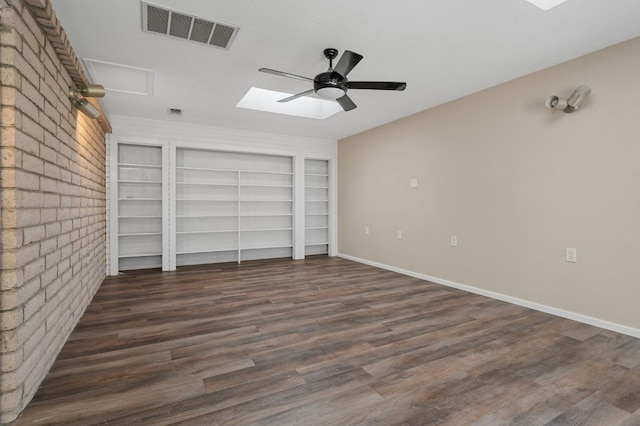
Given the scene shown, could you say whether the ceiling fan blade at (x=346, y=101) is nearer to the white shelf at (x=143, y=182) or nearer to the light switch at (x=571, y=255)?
the light switch at (x=571, y=255)

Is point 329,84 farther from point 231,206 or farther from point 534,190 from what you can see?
point 231,206

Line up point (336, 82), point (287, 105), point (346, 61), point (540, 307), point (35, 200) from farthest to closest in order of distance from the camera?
point (287, 105), point (540, 307), point (336, 82), point (346, 61), point (35, 200)

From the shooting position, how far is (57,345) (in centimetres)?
224

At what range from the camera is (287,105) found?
16.1 ft

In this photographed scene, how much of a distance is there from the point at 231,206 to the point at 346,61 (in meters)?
4.05

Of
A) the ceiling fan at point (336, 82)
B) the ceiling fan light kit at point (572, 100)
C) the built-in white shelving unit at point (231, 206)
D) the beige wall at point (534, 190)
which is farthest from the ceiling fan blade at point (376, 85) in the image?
the built-in white shelving unit at point (231, 206)

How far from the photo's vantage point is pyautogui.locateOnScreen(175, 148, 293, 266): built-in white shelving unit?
224 inches

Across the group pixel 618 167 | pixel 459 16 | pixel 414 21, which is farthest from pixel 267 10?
pixel 618 167

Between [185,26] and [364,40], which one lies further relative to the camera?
[364,40]

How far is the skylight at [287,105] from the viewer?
4672mm

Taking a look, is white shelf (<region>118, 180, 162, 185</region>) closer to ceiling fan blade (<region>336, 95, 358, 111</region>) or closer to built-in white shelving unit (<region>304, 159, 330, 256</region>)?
built-in white shelving unit (<region>304, 159, 330, 256</region>)

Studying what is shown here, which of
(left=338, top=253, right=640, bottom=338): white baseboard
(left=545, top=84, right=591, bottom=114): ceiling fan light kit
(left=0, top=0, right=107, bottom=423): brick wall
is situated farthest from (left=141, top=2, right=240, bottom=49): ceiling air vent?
(left=338, top=253, right=640, bottom=338): white baseboard

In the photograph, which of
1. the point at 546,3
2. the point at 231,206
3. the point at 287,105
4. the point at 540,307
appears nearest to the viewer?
the point at 546,3

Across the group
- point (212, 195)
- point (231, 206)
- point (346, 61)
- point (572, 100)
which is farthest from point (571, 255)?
point (212, 195)
